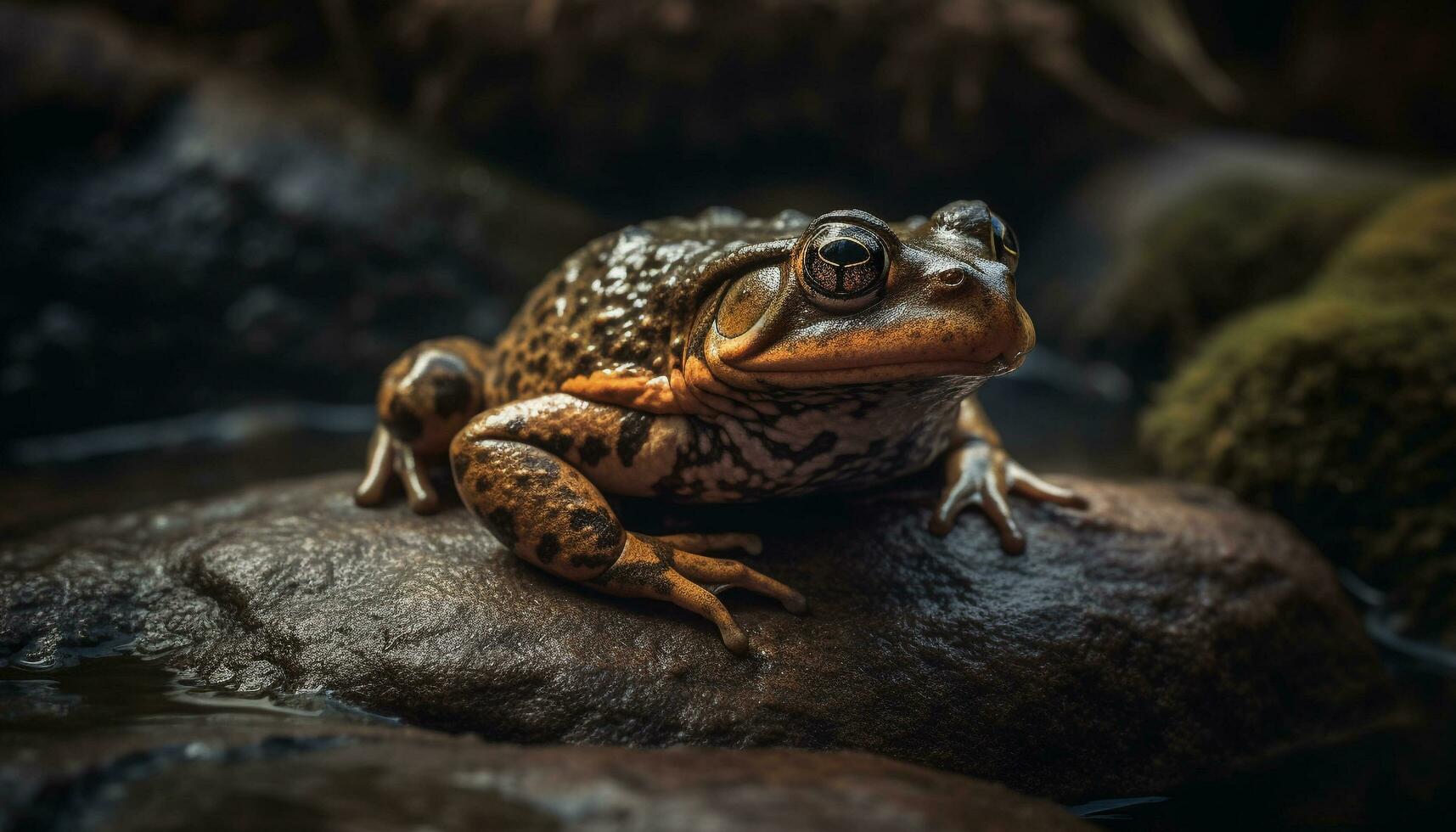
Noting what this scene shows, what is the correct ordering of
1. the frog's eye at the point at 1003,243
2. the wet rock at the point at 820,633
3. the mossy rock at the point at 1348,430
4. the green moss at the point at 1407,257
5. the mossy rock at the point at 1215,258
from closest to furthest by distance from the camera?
1. the wet rock at the point at 820,633
2. the frog's eye at the point at 1003,243
3. the mossy rock at the point at 1348,430
4. the green moss at the point at 1407,257
5. the mossy rock at the point at 1215,258

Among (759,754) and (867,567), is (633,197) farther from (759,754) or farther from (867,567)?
(759,754)

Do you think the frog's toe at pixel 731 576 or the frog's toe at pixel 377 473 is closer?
the frog's toe at pixel 731 576

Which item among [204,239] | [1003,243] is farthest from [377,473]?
[204,239]

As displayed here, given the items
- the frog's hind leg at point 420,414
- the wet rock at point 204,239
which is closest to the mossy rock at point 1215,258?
the wet rock at point 204,239

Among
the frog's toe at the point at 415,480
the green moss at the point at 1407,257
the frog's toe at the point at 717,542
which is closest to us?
the frog's toe at the point at 717,542

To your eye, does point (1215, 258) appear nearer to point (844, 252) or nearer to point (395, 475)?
point (844, 252)

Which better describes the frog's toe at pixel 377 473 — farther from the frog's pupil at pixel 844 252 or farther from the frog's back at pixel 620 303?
the frog's pupil at pixel 844 252

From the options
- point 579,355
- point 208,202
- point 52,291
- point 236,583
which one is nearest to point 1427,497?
point 579,355
